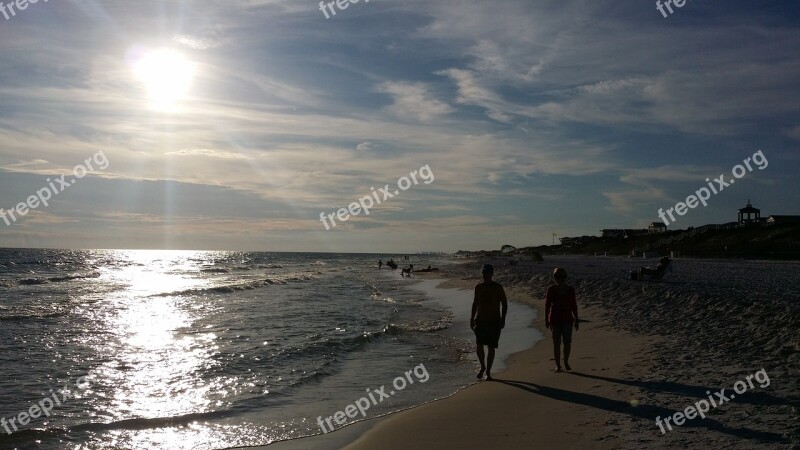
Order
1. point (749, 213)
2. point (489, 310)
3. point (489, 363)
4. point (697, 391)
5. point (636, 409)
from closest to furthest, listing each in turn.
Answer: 1. point (636, 409)
2. point (697, 391)
3. point (489, 310)
4. point (489, 363)
5. point (749, 213)

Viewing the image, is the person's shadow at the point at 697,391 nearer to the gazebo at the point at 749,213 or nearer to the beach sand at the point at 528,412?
the beach sand at the point at 528,412

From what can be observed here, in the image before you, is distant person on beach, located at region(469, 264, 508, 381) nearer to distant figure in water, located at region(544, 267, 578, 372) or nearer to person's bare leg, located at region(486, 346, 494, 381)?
person's bare leg, located at region(486, 346, 494, 381)

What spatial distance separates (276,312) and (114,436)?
52.7 feet

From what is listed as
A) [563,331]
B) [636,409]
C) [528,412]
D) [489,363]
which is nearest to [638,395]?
[636,409]

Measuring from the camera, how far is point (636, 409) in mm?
7109

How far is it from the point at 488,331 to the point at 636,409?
3.23 metres

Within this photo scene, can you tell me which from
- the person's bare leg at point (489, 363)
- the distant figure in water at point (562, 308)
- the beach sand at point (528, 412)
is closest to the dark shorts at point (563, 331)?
the distant figure in water at point (562, 308)

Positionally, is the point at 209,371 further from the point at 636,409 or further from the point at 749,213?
the point at 749,213

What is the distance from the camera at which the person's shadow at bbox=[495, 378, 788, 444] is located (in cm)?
564

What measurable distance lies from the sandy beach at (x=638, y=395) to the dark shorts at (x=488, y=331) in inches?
28.3

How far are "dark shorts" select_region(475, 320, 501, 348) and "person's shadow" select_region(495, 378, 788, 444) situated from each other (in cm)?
73

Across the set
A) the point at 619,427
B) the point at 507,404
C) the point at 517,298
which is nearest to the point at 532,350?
the point at 507,404

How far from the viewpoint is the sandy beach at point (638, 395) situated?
20.2 ft

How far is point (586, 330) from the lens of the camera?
1479cm
